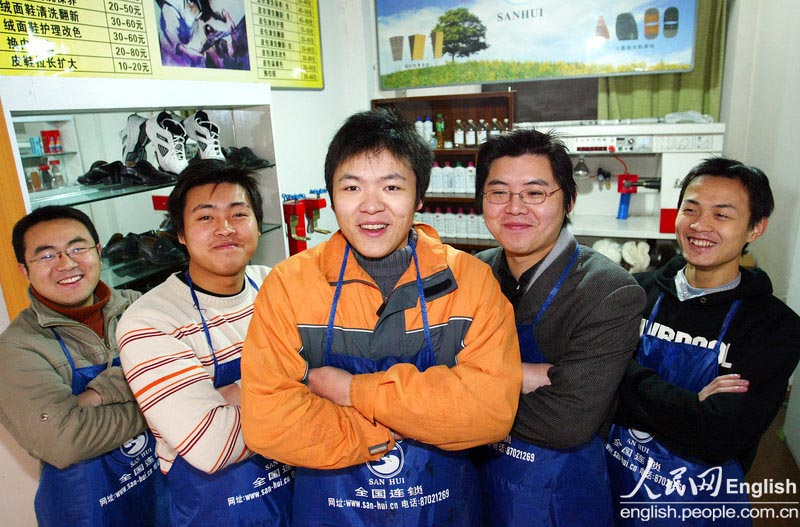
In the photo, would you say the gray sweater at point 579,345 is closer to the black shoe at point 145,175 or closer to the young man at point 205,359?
the young man at point 205,359

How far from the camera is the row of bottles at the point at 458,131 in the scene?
13.6 feet

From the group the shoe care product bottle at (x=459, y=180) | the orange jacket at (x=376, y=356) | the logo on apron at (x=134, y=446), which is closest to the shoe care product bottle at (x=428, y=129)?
the shoe care product bottle at (x=459, y=180)

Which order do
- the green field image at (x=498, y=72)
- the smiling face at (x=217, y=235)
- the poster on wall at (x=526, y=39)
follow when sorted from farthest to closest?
the green field image at (x=498, y=72) < the poster on wall at (x=526, y=39) < the smiling face at (x=217, y=235)

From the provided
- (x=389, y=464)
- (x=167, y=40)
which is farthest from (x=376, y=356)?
(x=167, y=40)

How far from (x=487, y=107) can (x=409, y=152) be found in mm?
3211

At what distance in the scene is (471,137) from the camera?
4141 millimetres

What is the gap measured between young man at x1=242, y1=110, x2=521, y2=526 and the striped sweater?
21cm

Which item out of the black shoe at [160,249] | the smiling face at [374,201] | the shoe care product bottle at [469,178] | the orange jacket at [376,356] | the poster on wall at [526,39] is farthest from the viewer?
the shoe care product bottle at [469,178]

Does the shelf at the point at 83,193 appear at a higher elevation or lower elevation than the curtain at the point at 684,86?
lower

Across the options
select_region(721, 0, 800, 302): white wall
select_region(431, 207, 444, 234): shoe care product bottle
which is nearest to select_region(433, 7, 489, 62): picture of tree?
select_region(431, 207, 444, 234): shoe care product bottle

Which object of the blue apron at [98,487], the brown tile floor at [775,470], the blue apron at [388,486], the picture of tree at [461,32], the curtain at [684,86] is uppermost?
the picture of tree at [461,32]

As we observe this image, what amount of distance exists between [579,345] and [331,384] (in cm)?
67

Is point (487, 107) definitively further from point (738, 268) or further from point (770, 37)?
point (738, 268)

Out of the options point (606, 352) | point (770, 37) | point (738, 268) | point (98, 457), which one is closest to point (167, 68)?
point (98, 457)
